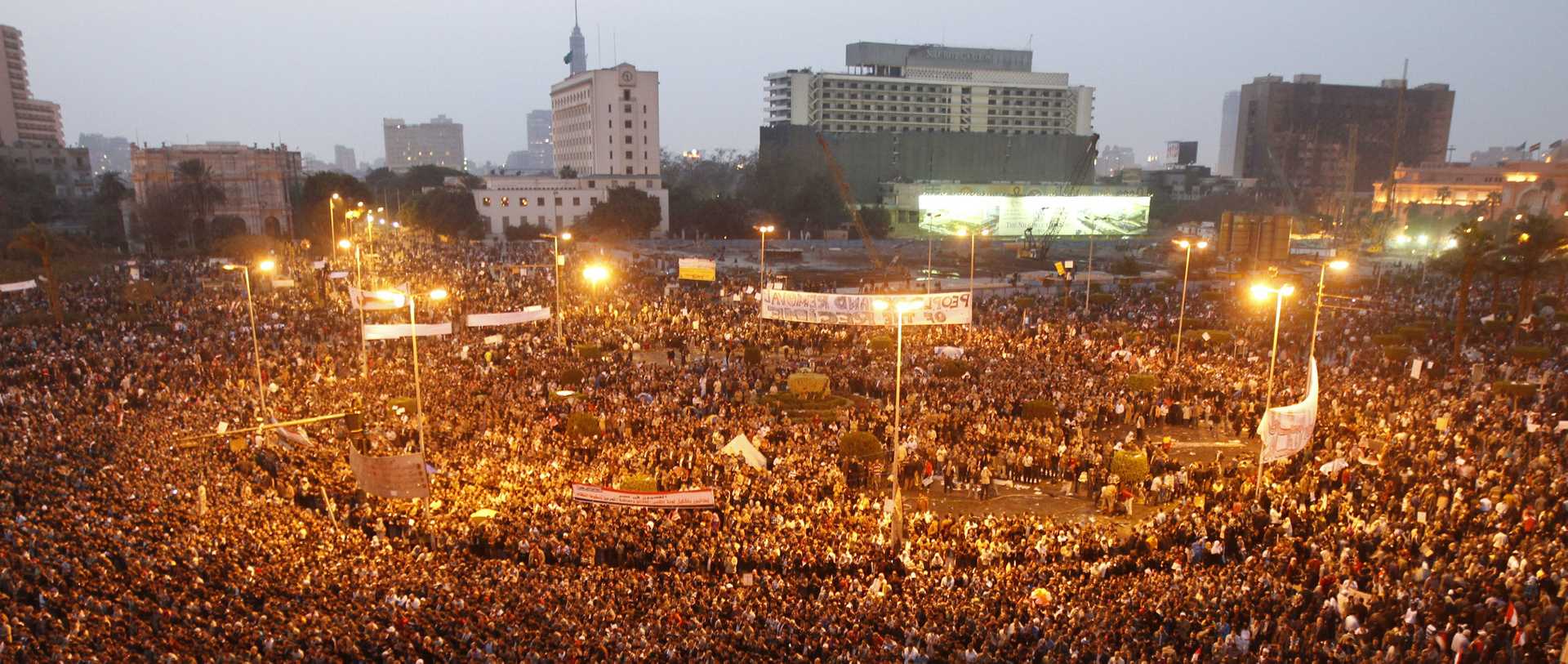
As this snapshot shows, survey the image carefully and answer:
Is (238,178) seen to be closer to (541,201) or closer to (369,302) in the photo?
(541,201)

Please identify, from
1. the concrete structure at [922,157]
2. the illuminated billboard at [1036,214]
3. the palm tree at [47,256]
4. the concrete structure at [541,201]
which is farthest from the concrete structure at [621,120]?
the palm tree at [47,256]

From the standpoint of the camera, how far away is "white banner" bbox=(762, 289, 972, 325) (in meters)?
25.9

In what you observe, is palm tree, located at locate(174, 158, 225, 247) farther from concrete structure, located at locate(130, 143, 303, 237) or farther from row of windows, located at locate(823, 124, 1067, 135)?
row of windows, located at locate(823, 124, 1067, 135)

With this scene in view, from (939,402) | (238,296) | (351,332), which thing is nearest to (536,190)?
(238,296)

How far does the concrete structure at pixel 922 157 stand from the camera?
11544cm

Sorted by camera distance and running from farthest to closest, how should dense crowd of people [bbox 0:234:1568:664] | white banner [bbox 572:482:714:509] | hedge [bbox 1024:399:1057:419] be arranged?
hedge [bbox 1024:399:1057:419]
white banner [bbox 572:482:714:509]
dense crowd of people [bbox 0:234:1568:664]

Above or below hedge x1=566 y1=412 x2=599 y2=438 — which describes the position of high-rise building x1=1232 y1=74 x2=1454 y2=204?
above

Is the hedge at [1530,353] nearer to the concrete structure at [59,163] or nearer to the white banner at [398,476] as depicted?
the white banner at [398,476]

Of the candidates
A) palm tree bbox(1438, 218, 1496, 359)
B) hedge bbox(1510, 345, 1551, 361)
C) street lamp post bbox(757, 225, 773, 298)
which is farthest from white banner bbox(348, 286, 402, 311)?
hedge bbox(1510, 345, 1551, 361)

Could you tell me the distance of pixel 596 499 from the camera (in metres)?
17.2

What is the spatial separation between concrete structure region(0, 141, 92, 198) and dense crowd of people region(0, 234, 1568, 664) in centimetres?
8870

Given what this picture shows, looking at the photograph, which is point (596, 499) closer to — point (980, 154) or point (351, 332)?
point (351, 332)

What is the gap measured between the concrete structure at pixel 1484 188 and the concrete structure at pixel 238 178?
102 m

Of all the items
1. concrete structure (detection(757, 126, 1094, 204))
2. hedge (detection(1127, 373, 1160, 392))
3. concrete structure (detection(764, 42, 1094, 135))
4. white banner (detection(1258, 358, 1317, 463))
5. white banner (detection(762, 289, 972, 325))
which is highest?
concrete structure (detection(764, 42, 1094, 135))
